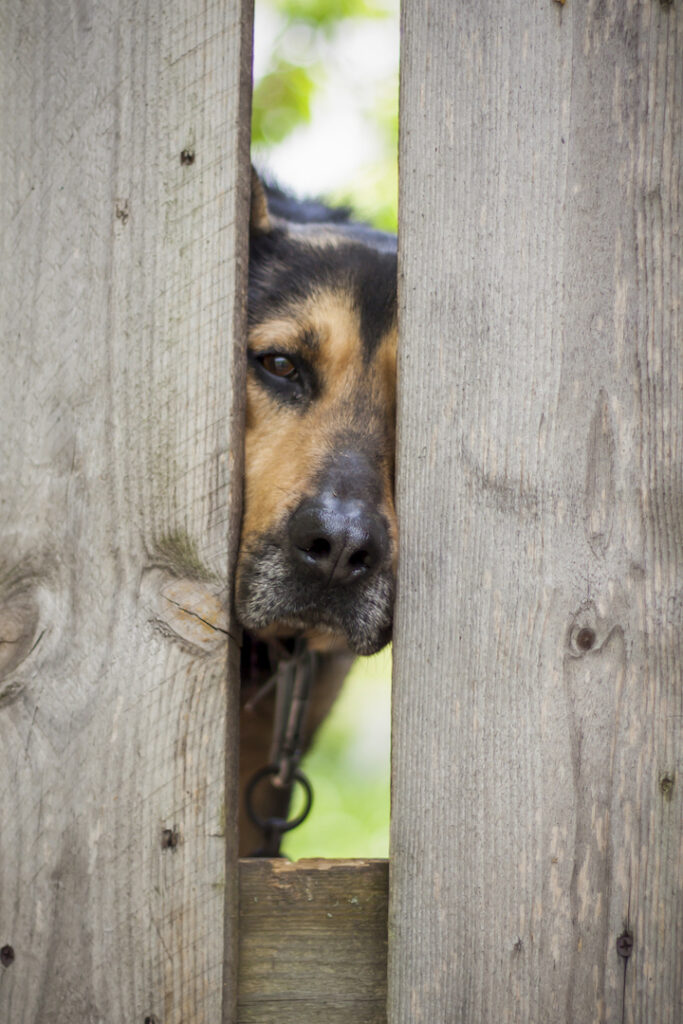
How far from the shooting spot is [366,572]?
2189mm

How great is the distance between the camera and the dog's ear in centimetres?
263

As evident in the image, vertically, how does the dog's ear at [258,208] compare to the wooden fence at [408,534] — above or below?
above

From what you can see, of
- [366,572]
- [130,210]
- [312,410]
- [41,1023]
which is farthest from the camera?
[312,410]

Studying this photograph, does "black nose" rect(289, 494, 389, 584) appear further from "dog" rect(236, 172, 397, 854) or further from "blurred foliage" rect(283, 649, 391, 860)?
"blurred foliage" rect(283, 649, 391, 860)

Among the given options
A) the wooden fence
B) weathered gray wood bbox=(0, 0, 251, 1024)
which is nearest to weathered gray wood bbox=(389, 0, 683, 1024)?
the wooden fence

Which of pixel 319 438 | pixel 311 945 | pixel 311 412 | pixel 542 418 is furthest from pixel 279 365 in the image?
pixel 311 945

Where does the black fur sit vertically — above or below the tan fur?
above

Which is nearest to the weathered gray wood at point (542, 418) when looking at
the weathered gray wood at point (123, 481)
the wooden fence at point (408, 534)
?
the wooden fence at point (408, 534)

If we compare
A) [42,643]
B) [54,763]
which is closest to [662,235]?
[42,643]

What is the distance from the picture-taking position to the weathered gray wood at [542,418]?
1.62 metres

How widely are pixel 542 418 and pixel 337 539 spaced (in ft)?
2.32

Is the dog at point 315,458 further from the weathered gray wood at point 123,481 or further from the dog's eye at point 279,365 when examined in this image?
the weathered gray wood at point 123,481

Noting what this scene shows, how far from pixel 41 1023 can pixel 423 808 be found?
82cm

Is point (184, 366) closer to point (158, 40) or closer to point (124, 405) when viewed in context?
point (124, 405)
